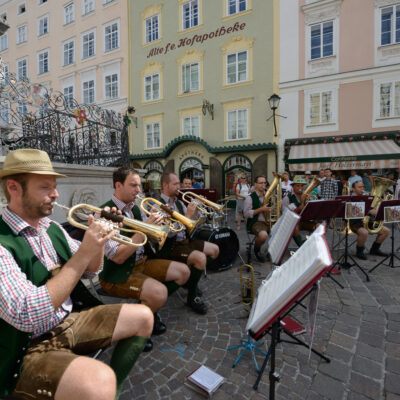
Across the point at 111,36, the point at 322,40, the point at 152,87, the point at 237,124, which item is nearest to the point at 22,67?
the point at 111,36

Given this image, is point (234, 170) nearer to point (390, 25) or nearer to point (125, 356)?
point (390, 25)

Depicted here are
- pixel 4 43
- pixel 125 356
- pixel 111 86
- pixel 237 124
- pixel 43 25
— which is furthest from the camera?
pixel 4 43

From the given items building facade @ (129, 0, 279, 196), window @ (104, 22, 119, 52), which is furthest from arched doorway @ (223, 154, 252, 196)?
window @ (104, 22, 119, 52)

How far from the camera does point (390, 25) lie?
34.4ft

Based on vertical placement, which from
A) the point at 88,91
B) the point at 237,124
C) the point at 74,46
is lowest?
the point at 237,124

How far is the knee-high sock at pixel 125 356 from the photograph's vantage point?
1.64m

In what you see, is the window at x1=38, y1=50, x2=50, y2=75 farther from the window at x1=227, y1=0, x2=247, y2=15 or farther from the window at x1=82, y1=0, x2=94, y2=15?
the window at x1=227, y1=0, x2=247, y2=15

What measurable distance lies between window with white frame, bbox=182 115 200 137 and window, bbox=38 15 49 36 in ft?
49.3

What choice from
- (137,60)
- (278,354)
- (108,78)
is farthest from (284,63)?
(278,354)

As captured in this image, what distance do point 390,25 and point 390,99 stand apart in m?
3.02

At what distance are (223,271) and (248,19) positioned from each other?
13503 mm

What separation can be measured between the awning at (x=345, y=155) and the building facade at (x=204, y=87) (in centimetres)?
134

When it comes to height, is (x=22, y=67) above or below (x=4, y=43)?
below

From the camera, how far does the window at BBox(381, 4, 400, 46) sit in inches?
407
